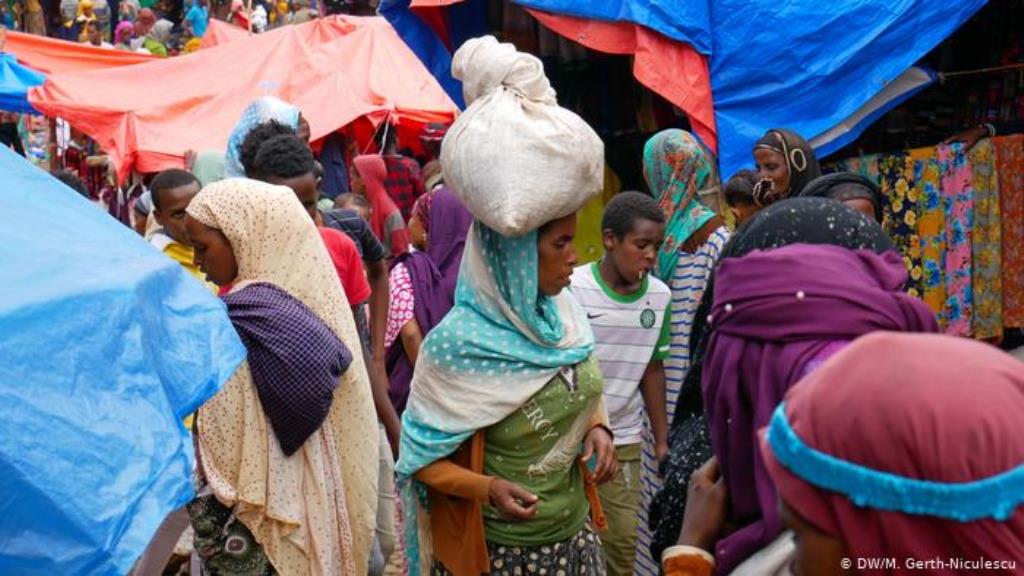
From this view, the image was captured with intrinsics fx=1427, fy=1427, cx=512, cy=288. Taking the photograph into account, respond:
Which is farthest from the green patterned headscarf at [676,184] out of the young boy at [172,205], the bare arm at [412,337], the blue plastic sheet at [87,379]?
the blue plastic sheet at [87,379]

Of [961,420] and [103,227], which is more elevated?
[961,420]

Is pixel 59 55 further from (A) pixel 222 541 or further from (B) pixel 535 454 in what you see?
(B) pixel 535 454

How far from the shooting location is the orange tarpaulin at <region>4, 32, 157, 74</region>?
1582cm

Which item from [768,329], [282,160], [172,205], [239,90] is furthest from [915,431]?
[239,90]

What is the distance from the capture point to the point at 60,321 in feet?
8.71

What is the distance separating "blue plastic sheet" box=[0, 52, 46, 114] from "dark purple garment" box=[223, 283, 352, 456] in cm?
1048

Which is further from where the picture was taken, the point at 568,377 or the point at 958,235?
the point at 958,235

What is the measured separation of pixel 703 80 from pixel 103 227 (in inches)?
213

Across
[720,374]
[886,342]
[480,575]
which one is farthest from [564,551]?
[886,342]

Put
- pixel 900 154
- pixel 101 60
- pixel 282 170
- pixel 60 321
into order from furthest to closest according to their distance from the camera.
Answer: pixel 101 60 → pixel 900 154 → pixel 282 170 → pixel 60 321

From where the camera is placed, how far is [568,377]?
427cm

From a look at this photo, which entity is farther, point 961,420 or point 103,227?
point 103,227

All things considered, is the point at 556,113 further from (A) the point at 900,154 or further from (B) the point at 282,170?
(A) the point at 900,154

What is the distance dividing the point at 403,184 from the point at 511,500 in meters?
5.51
